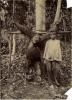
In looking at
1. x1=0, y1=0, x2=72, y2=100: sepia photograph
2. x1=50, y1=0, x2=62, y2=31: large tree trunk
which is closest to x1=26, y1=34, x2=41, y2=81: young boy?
x1=0, y1=0, x2=72, y2=100: sepia photograph

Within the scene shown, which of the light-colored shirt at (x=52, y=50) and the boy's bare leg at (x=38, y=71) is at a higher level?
the light-colored shirt at (x=52, y=50)

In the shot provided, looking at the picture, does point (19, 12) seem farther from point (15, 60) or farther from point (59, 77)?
point (59, 77)

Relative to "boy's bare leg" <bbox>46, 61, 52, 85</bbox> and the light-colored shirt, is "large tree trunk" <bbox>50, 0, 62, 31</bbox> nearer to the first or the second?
the light-colored shirt

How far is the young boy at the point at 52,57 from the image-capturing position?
207 centimetres

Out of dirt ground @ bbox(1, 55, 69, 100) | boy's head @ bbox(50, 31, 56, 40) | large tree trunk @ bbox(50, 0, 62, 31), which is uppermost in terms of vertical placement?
large tree trunk @ bbox(50, 0, 62, 31)

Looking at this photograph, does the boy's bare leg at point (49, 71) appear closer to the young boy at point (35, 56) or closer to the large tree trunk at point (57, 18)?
the young boy at point (35, 56)

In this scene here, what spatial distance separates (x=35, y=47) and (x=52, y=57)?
12cm

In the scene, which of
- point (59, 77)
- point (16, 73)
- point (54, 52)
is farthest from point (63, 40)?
point (16, 73)

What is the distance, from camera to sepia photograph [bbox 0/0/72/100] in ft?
6.80

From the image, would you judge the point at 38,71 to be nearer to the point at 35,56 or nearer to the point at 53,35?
the point at 35,56

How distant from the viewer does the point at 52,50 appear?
207cm

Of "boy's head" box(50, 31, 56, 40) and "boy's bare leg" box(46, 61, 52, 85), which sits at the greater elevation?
"boy's head" box(50, 31, 56, 40)

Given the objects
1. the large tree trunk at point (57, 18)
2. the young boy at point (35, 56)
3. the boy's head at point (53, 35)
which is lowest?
the young boy at point (35, 56)

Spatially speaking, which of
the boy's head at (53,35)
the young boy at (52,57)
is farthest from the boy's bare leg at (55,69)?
the boy's head at (53,35)
